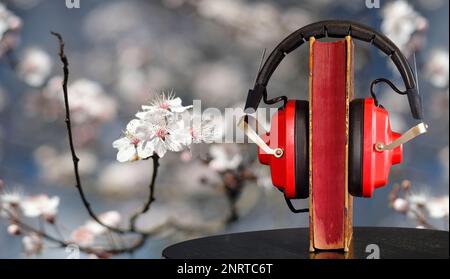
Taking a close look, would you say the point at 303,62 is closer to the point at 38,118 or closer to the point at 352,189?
the point at 38,118

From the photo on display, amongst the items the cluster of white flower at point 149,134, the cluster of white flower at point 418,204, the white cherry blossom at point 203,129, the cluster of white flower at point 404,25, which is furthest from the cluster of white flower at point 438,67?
the cluster of white flower at point 149,134

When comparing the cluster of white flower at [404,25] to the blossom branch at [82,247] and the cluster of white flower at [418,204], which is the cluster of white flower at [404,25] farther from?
the blossom branch at [82,247]

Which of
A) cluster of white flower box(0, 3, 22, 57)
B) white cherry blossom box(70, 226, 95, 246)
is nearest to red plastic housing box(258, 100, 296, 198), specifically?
white cherry blossom box(70, 226, 95, 246)

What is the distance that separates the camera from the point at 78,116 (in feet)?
5.50

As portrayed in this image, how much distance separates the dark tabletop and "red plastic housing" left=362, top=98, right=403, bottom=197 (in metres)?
0.10

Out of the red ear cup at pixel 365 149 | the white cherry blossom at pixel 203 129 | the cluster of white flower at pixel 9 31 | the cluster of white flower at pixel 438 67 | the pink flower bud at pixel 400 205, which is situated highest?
the cluster of white flower at pixel 9 31

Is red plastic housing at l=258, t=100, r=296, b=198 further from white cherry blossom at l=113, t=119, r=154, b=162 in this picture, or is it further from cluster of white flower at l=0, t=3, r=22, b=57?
cluster of white flower at l=0, t=3, r=22, b=57

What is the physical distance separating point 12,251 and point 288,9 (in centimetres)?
96

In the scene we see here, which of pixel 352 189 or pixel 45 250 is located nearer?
pixel 352 189

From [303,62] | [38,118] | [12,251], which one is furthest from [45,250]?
[303,62]

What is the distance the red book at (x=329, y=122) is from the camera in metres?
0.83

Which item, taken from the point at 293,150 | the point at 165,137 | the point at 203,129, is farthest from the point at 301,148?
the point at 203,129

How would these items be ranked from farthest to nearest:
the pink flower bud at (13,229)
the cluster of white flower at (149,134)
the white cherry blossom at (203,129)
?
the pink flower bud at (13,229), the white cherry blossom at (203,129), the cluster of white flower at (149,134)

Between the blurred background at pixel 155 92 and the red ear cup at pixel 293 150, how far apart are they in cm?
82
